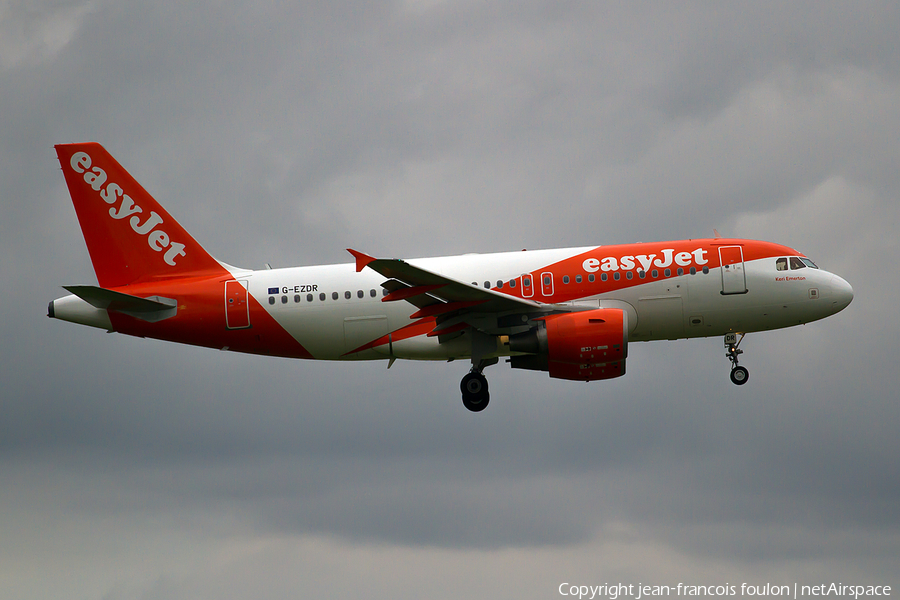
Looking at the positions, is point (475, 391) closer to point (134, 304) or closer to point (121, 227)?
point (134, 304)

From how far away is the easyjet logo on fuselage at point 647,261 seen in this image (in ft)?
116

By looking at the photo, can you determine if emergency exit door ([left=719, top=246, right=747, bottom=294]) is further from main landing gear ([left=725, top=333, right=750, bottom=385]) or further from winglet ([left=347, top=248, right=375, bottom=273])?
winglet ([left=347, top=248, right=375, bottom=273])

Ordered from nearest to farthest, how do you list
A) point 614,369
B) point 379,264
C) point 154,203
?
point 379,264 → point 614,369 → point 154,203

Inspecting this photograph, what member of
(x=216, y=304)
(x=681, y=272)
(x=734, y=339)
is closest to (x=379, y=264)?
(x=216, y=304)

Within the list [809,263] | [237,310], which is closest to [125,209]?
[237,310]

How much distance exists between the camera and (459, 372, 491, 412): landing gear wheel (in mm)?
36406

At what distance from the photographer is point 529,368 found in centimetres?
3556

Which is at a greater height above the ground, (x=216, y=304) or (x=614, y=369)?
(x=216, y=304)

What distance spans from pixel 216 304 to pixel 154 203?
5.84 meters

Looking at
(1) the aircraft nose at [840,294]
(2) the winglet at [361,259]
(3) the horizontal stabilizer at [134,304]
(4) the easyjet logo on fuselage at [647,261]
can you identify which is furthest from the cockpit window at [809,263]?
(3) the horizontal stabilizer at [134,304]

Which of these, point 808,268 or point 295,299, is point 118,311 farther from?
point 808,268

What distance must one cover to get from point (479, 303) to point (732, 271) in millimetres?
9453

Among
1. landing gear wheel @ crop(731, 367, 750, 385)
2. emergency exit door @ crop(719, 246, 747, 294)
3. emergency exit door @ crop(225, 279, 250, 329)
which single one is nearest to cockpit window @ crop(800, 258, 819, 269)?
emergency exit door @ crop(719, 246, 747, 294)

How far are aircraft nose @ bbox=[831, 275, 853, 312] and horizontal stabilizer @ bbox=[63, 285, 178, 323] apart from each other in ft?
80.8
